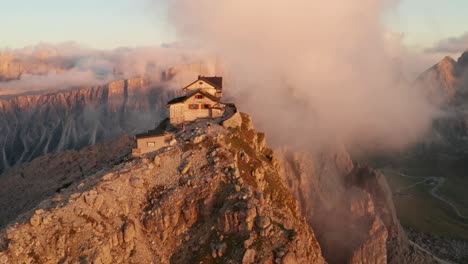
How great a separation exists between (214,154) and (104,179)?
19498 millimetres

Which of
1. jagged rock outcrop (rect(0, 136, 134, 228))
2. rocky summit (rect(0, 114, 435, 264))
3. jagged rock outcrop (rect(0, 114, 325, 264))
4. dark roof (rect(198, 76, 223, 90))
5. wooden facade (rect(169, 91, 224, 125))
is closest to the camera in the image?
jagged rock outcrop (rect(0, 114, 325, 264))

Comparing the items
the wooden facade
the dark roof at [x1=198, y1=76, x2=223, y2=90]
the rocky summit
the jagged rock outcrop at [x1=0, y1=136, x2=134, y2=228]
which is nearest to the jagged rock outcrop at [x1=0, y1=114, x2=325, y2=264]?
the rocky summit

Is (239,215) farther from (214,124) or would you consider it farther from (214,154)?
(214,124)

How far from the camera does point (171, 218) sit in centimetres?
7712

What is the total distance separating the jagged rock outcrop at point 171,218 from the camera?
6975 cm

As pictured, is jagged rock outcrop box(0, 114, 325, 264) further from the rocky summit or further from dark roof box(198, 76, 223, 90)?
dark roof box(198, 76, 223, 90)

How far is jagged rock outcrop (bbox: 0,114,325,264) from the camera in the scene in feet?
229

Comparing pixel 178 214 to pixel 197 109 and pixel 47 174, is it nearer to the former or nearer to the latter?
pixel 197 109

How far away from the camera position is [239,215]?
2948 inches

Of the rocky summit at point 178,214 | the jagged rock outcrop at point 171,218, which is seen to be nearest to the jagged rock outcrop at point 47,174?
the rocky summit at point 178,214

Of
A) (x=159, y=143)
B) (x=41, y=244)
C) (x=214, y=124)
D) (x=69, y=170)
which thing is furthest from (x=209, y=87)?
(x=41, y=244)

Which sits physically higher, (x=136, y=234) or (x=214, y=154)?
(x=214, y=154)

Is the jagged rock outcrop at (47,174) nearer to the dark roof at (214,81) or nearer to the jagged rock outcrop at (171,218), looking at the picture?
the dark roof at (214,81)

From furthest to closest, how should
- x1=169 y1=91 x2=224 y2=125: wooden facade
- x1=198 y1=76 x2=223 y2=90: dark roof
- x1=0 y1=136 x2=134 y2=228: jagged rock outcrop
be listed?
x1=0 y1=136 x2=134 y2=228: jagged rock outcrop
x1=198 y1=76 x2=223 y2=90: dark roof
x1=169 y1=91 x2=224 y2=125: wooden facade
